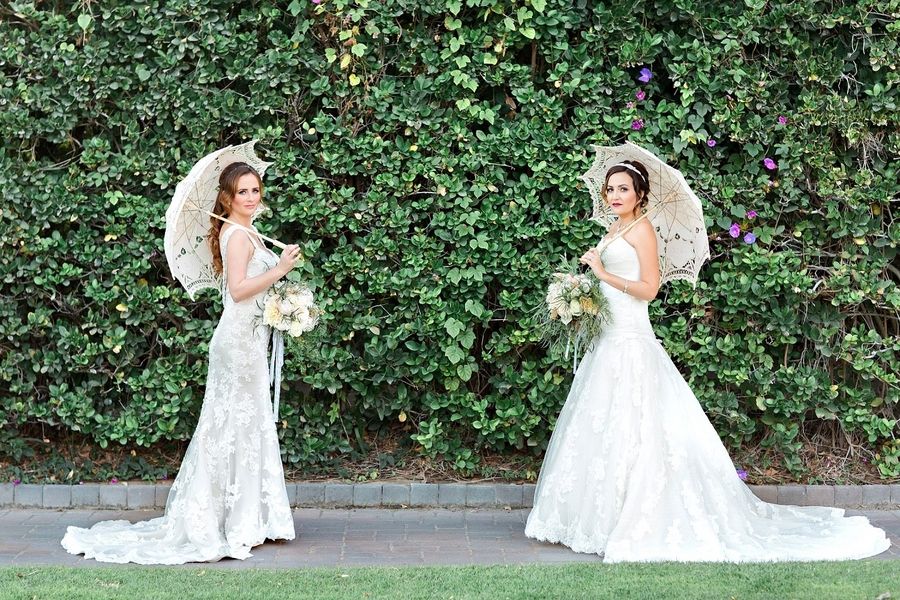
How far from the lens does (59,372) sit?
690 centimetres

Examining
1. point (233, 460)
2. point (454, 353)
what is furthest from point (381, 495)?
point (233, 460)

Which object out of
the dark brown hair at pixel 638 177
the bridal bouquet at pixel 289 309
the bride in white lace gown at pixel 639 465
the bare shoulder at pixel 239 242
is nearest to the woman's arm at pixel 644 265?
the bride in white lace gown at pixel 639 465

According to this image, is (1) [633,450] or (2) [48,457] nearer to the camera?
(1) [633,450]

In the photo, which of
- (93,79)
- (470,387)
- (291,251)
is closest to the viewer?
(291,251)

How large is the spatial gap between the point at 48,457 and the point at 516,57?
3.87 m

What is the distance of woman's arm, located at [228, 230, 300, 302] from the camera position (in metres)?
5.69

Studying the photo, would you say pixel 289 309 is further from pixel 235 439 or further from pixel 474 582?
pixel 474 582

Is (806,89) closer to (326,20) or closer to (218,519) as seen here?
(326,20)

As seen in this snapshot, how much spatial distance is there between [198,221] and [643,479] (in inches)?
104

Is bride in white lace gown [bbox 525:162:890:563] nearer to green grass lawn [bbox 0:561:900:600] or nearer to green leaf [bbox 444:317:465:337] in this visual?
green grass lawn [bbox 0:561:900:600]

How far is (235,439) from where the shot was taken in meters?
5.88

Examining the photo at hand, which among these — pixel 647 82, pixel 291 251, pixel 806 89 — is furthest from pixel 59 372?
pixel 806 89

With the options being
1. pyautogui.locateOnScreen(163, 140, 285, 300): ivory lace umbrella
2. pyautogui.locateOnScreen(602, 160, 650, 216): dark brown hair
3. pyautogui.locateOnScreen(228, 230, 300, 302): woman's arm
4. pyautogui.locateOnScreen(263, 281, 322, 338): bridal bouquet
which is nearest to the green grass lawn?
pyautogui.locateOnScreen(263, 281, 322, 338): bridal bouquet

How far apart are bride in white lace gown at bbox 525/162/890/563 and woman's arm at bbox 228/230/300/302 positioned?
1597mm
